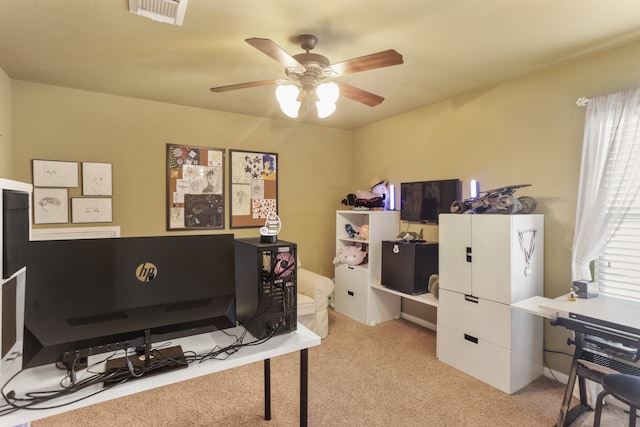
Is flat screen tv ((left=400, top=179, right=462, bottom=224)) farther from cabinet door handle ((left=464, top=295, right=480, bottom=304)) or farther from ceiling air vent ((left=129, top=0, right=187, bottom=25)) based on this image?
ceiling air vent ((left=129, top=0, right=187, bottom=25))

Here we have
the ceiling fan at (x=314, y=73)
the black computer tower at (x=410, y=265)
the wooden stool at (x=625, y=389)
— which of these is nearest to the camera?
the wooden stool at (x=625, y=389)

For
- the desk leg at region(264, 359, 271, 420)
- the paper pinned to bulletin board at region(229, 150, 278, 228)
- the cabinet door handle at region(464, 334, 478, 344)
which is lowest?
the desk leg at region(264, 359, 271, 420)

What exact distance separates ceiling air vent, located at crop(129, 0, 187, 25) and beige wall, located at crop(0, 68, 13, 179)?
178 cm

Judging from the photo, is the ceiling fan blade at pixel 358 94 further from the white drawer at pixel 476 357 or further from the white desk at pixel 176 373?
the white drawer at pixel 476 357

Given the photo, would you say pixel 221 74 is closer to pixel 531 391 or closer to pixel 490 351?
pixel 490 351

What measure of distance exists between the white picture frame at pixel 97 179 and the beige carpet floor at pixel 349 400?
1.96 meters

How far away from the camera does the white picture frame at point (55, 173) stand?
9.69ft

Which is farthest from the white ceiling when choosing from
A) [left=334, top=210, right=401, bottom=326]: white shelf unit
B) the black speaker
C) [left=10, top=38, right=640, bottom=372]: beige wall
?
[left=334, top=210, right=401, bottom=326]: white shelf unit

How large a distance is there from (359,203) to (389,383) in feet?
6.93

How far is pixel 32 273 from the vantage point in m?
1.17

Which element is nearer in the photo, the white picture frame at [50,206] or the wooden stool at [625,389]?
the wooden stool at [625,389]

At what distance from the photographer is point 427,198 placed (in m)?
3.59

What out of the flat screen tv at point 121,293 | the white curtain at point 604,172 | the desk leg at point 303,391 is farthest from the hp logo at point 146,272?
the white curtain at point 604,172

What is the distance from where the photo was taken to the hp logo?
1346 mm
